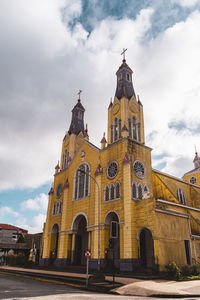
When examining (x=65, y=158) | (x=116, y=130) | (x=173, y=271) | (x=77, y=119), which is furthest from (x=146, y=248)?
(x=77, y=119)

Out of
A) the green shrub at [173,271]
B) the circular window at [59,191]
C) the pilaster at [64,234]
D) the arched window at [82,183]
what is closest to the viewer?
the green shrub at [173,271]

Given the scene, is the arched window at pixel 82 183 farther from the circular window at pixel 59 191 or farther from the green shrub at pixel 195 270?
the green shrub at pixel 195 270

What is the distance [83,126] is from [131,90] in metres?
12.6

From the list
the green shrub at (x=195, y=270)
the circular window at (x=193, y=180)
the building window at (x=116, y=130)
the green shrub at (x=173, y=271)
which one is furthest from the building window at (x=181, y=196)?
the green shrub at (x=173, y=271)

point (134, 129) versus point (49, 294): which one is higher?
point (134, 129)

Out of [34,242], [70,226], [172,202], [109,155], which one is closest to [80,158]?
[109,155]

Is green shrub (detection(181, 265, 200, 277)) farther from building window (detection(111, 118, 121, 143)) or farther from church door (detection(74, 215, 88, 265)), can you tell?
building window (detection(111, 118, 121, 143))

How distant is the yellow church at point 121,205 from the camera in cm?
2234

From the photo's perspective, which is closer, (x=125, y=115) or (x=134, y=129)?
(x=125, y=115)

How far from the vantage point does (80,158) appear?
35.3m

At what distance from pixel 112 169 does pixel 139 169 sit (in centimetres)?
321

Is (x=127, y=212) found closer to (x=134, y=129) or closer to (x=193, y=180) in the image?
(x=134, y=129)

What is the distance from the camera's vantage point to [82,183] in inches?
1308

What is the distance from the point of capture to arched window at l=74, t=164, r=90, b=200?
32.0 m
